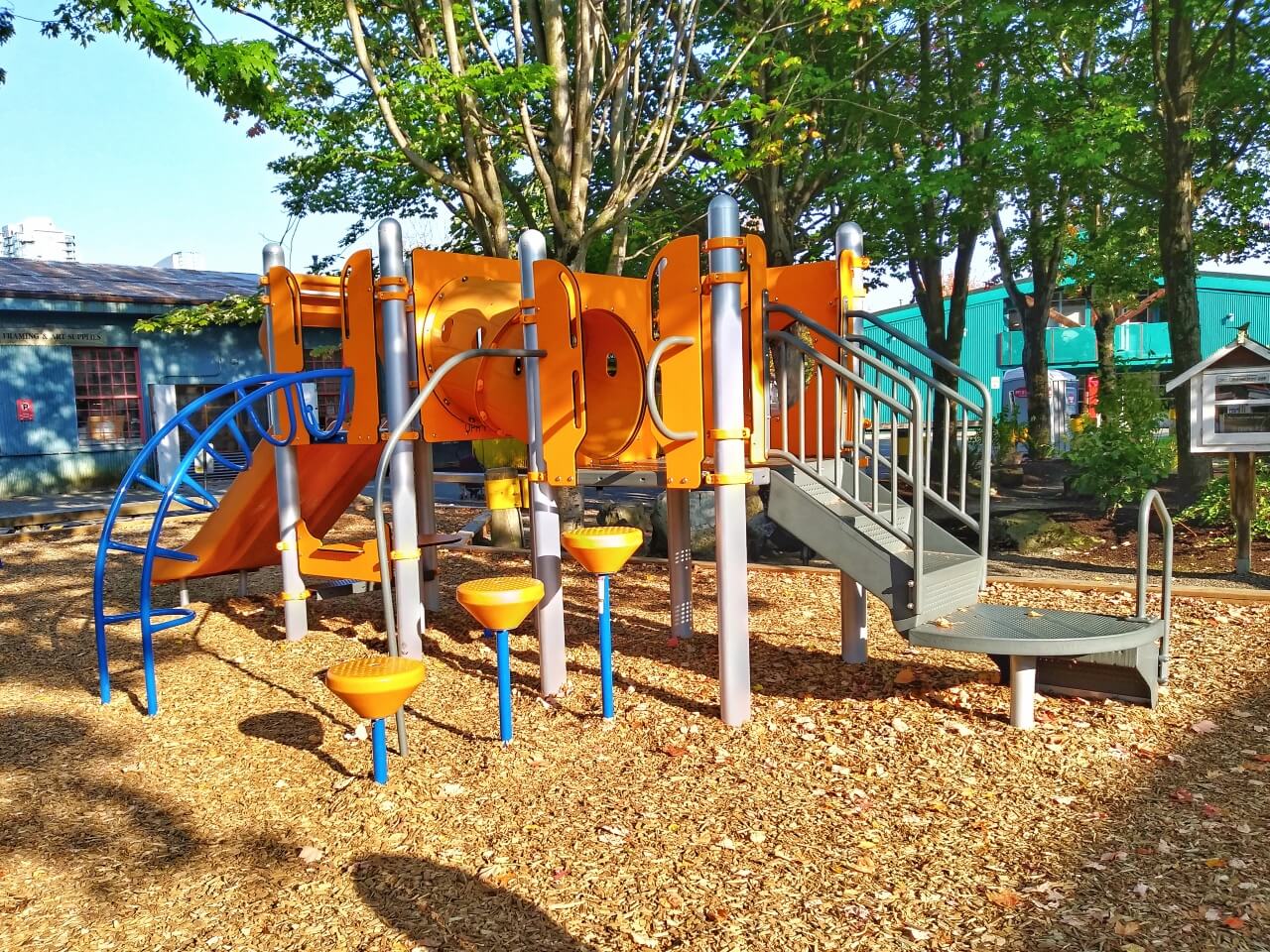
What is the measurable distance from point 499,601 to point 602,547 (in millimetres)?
583

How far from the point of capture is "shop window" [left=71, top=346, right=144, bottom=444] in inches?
780

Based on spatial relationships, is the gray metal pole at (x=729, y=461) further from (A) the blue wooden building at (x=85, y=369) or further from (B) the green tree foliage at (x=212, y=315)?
(A) the blue wooden building at (x=85, y=369)

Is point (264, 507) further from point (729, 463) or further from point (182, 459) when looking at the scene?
point (729, 463)

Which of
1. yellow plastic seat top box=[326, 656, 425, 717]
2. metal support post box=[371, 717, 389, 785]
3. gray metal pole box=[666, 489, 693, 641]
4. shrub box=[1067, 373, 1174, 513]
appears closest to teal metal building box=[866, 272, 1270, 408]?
shrub box=[1067, 373, 1174, 513]

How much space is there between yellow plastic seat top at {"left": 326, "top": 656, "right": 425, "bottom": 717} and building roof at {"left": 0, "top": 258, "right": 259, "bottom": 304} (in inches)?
644

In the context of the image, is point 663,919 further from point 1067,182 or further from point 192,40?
point 1067,182

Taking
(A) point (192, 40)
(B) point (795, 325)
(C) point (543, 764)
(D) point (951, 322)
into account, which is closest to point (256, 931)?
(C) point (543, 764)

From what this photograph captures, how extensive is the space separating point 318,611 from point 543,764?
161 inches

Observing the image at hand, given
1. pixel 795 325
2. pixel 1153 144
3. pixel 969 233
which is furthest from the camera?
pixel 969 233

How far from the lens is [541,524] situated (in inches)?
210

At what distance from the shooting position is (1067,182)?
1390 cm

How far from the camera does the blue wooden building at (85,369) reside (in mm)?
18828

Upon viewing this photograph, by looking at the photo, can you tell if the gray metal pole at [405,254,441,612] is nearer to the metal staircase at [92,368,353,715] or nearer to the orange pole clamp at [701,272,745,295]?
the metal staircase at [92,368,353,715]

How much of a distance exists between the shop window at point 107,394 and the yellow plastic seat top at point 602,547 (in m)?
18.8
